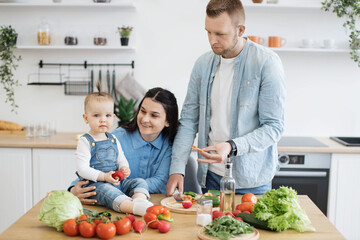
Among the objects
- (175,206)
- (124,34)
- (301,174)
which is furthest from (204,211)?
(124,34)

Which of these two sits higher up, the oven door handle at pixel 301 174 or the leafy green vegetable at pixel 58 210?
the leafy green vegetable at pixel 58 210

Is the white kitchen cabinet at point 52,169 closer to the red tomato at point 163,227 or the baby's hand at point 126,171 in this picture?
the baby's hand at point 126,171

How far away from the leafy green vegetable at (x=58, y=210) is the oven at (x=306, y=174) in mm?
2106

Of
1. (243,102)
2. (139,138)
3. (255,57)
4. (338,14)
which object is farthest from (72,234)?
(338,14)

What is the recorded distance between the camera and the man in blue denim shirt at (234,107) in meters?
2.00

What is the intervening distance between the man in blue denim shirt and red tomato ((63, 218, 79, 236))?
0.60 metres

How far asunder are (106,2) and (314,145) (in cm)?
216

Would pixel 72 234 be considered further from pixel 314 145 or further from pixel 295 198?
pixel 314 145

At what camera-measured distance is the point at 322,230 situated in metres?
1.65

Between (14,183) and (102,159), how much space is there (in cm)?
183

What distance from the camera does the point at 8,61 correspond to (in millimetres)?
3961

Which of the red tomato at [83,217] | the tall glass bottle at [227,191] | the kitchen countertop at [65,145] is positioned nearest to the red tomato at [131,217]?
the red tomato at [83,217]

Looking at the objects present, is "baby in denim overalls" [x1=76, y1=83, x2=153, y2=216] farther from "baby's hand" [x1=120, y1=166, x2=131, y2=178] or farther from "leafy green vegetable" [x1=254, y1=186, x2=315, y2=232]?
"leafy green vegetable" [x1=254, y1=186, x2=315, y2=232]

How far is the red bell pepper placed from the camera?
5.31ft
